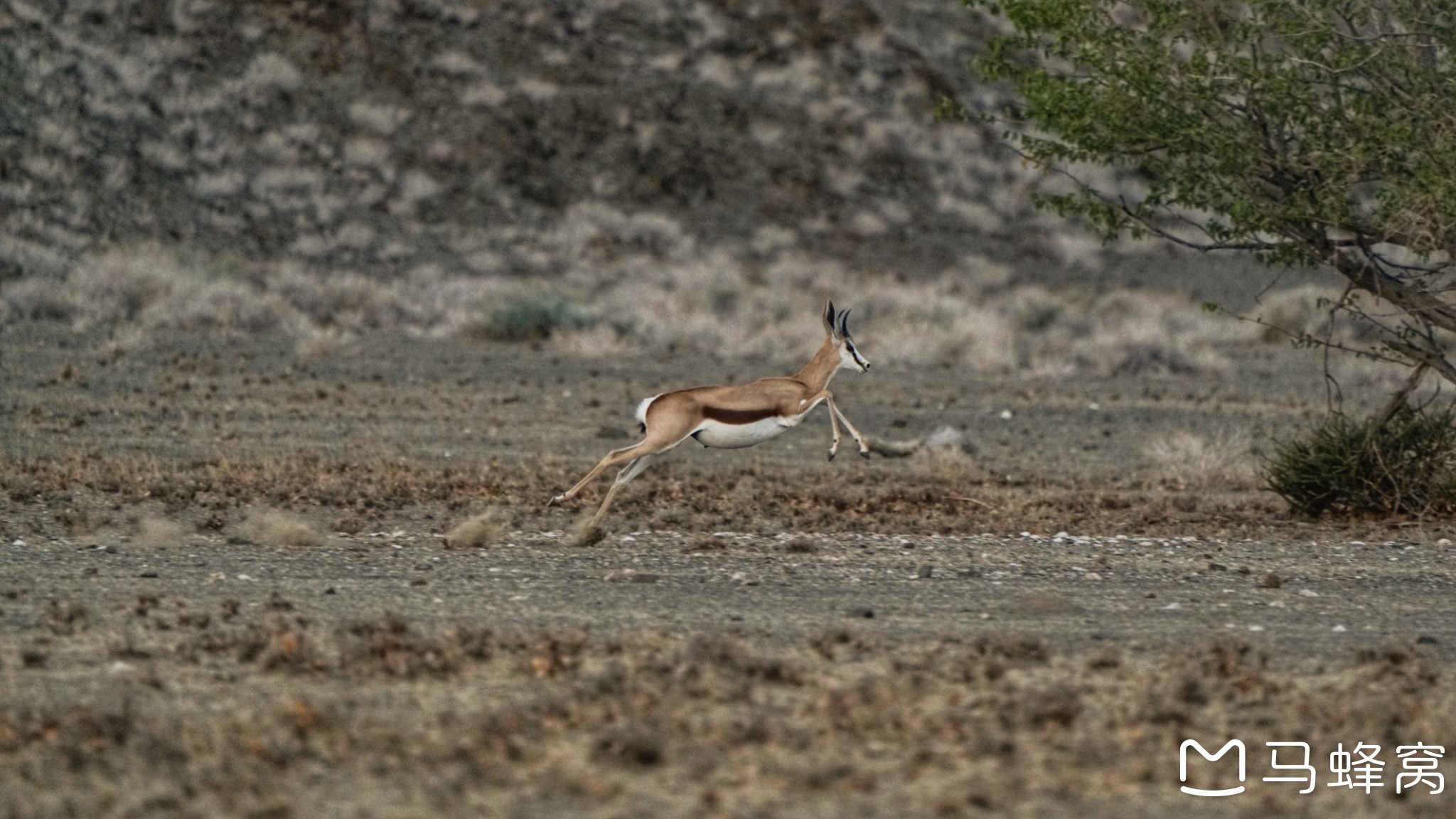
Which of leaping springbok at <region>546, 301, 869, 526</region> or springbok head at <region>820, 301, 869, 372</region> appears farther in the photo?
springbok head at <region>820, 301, 869, 372</region>

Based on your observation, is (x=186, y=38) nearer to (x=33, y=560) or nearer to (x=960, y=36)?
(x=960, y=36)

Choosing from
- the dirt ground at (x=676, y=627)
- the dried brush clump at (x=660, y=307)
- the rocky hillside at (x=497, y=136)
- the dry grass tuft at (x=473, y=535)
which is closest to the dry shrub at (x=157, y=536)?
the dirt ground at (x=676, y=627)

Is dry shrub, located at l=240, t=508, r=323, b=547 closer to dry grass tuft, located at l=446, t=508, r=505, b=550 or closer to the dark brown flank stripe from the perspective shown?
dry grass tuft, located at l=446, t=508, r=505, b=550

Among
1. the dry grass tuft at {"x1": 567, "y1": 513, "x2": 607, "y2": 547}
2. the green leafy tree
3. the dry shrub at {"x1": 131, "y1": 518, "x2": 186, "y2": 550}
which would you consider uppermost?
the green leafy tree

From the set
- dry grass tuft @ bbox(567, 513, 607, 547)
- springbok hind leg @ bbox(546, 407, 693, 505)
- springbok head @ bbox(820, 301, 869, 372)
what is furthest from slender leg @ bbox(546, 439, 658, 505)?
springbok head @ bbox(820, 301, 869, 372)

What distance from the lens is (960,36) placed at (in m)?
49.0

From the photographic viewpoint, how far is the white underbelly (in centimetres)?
1238

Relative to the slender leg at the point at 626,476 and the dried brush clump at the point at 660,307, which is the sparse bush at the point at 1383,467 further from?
the dried brush clump at the point at 660,307

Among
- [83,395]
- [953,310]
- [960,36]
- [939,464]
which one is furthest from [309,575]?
[960,36]

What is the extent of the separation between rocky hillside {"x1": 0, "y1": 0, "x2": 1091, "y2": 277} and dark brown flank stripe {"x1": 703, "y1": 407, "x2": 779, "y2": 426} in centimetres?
2616

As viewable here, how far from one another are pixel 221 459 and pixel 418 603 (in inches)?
295

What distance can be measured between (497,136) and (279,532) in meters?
31.4

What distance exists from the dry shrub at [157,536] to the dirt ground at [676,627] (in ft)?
0.10

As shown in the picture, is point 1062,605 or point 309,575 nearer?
point 1062,605
